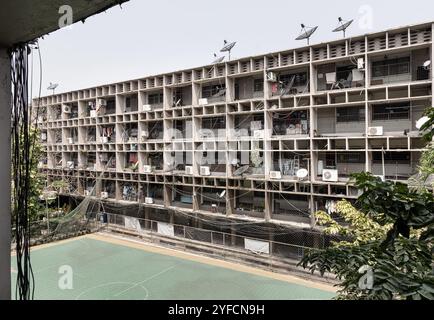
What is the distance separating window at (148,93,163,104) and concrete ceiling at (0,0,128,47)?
43.6 ft

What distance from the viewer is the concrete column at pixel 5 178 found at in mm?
1547

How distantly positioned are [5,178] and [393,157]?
34.1 feet

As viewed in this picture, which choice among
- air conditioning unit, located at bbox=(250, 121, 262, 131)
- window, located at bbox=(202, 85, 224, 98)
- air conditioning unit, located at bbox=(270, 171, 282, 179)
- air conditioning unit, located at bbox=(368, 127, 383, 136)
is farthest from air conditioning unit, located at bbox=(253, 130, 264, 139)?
air conditioning unit, located at bbox=(368, 127, 383, 136)

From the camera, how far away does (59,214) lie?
46.8ft

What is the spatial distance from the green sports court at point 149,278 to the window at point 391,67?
688 cm

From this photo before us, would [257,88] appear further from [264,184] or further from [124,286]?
[124,286]

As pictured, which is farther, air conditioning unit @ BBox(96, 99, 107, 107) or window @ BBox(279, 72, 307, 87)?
air conditioning unit @ BBox(96, 99, 107, 107)

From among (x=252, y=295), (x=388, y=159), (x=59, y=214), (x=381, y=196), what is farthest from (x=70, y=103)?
(x=381, y=196)

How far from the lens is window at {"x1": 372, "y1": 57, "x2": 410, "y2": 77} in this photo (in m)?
9.39

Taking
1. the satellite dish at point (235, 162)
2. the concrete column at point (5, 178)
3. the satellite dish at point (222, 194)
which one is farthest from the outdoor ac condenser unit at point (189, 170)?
the concrete column at point (5, 178)

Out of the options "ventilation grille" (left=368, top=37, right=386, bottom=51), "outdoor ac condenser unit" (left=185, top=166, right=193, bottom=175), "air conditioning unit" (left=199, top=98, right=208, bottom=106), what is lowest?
"outdoor ac condenser unit" (left=185, top=166, right=193, bottom=175)

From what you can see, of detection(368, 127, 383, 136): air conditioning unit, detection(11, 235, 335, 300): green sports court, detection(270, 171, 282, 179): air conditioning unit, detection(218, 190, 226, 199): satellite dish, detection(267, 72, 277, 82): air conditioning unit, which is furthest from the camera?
detection(218, 190, 226, 199): satellite dish

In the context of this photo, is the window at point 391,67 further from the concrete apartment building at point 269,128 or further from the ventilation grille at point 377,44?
the ventilation grille at point 377,44

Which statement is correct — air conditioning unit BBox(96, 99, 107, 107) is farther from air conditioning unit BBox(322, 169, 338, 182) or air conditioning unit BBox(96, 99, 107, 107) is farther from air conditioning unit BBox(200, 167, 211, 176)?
air conditioning unit BBox(322, 169, 338, 182)
